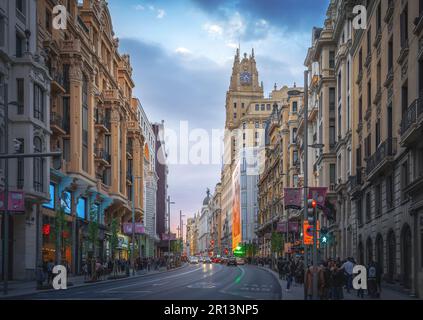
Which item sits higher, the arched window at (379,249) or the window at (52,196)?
the window at (52,196)

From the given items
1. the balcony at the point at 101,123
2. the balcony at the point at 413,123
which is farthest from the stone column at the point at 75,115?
the balcony at the point at 413,123

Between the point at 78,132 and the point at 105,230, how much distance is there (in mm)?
18425

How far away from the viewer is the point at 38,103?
5075 centimetres

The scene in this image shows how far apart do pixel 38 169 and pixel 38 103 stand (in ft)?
15.4

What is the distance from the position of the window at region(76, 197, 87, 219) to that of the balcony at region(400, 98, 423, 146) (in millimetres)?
39872

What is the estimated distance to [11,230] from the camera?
48969 mm

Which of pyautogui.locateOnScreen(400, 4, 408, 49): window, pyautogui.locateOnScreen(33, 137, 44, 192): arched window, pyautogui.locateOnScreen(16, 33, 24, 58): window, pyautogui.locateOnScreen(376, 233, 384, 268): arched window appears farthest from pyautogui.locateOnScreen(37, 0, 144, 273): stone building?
pyautogui.locateOnScreen(400, 4, 408, 49): window

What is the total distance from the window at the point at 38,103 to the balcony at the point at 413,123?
27493 mm

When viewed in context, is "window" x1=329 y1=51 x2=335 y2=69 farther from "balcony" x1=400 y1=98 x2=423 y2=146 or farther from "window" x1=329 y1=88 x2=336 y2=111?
"balcony" x1=400 y1=98 x2=423 y2=146

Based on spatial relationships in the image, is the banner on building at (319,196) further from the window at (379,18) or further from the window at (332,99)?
the window at (332,99)

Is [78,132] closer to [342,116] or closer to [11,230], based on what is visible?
[11,230]

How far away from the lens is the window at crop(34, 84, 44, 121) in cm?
5006

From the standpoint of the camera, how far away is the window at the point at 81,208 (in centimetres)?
6606
